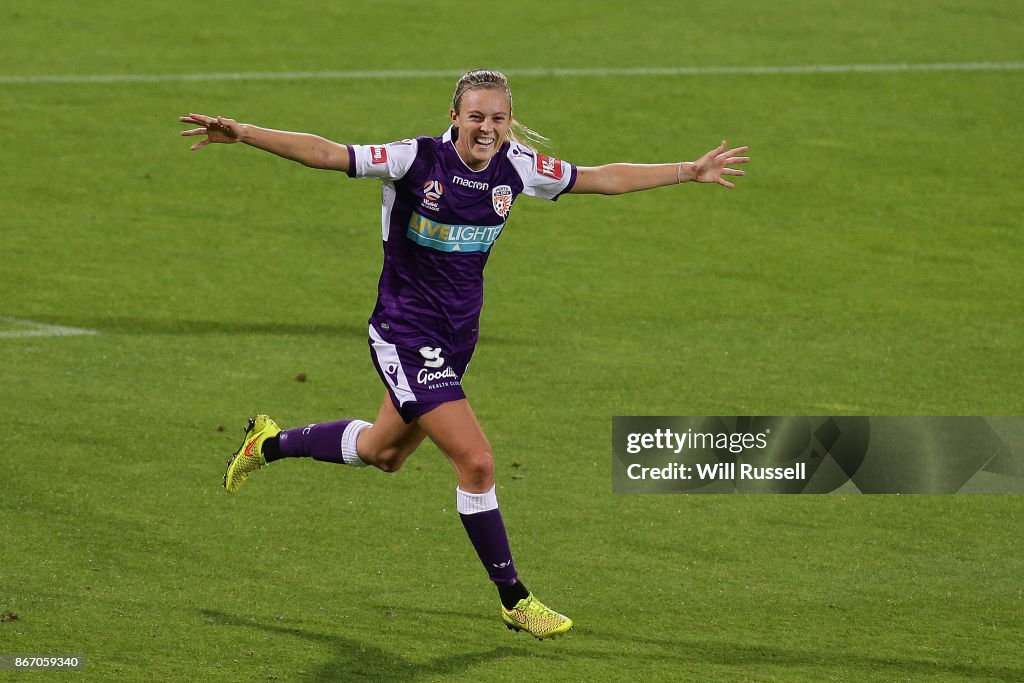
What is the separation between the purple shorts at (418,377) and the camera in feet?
25.7

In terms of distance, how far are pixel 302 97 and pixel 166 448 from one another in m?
9.38

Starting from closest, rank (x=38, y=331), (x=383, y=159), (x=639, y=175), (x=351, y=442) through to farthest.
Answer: (x=383, y=159)
(x=639, y=175)
(x=351, y=442)
(x=38, y=331)

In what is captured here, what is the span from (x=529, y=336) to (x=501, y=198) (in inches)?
222

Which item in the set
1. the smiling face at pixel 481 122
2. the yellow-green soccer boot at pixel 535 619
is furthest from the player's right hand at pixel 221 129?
the yellow-green soccer boot at pixel 535 619

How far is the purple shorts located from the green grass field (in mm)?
1113

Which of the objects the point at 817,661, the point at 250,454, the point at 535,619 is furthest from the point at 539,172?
the point at 817,661

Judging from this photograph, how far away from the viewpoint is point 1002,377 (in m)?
12.7

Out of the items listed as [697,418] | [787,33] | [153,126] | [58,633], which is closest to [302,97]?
[153,126]

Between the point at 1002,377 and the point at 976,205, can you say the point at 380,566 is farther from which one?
the point at 976,205

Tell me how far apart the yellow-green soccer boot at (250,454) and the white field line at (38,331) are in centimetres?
436

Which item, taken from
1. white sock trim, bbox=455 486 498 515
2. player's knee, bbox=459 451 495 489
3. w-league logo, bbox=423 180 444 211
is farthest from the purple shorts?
w-league logo, bbox=423 180 444 211

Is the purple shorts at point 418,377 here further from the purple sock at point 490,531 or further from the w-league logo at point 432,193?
the w-league logo at point 432,193

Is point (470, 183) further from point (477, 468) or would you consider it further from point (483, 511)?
point (483, 511)

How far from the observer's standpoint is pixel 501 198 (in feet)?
25.9
